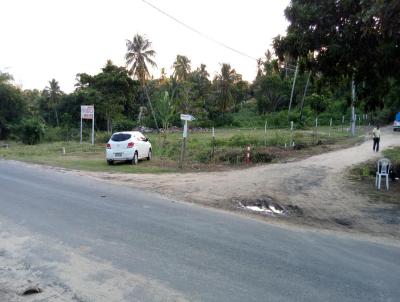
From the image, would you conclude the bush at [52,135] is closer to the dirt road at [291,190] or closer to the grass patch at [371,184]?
the dirt road at [291,190]

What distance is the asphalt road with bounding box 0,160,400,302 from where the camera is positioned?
5.26 meters

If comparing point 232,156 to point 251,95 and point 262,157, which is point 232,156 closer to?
point 262,157

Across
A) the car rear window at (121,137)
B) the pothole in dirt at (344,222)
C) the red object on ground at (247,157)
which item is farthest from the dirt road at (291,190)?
the car rear window at (121,137)

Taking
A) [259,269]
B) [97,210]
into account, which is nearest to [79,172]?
[97,210]

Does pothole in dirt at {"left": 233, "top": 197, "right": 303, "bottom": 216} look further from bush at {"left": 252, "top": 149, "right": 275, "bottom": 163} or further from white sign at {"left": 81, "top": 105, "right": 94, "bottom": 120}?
white sign at {"left": 81, "top": 105, "right": 94, "bottom": 120}

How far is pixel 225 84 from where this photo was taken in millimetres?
70625

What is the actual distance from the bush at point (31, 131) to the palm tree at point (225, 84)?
3257cm

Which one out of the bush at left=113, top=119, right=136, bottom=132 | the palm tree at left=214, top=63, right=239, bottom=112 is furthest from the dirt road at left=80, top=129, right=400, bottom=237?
the palm tree at left=214, top=63, right=239, bottom=112

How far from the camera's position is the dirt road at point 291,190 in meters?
10.1

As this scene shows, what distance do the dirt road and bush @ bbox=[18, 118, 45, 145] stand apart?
31842mm

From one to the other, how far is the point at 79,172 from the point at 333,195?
1049 centimetres

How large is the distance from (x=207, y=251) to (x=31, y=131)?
144 feet


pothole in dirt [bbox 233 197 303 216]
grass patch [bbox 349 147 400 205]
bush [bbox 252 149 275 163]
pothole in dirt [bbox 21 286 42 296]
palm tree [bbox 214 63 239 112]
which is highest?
palm tree [bbox 214 63 239 112]

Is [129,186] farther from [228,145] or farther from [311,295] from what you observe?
[228,145]
